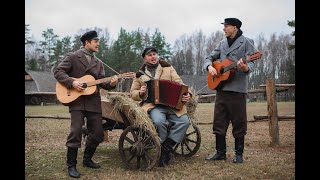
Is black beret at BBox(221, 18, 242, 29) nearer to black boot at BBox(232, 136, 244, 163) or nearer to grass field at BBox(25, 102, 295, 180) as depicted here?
black boot at BBox(232, 136, 244, 163)

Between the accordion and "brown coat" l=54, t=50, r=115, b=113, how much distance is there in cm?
61

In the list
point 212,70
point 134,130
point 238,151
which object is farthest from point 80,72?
point 238,151

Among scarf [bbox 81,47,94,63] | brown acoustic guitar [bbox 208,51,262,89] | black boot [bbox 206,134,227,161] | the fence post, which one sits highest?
scarf [bbox 81,47,94,63]

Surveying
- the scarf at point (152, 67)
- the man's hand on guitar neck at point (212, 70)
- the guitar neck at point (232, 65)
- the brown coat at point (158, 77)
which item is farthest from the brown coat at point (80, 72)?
the guitar neck at point (232, 65)

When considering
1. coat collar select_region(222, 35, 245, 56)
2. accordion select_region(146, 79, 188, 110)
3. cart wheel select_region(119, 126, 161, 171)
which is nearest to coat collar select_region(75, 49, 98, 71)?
accordion select_region(146, 79, 188, 110)

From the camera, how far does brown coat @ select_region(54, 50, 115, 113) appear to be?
4340mm

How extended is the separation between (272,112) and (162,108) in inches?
99.2

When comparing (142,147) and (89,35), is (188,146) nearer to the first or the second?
(142,147)

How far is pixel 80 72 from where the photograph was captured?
4496 millimetres

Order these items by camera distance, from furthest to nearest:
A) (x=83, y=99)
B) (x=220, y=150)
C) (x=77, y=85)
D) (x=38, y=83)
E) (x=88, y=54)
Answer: (x=38, y=83) < (x=220, y=150) < (x=88, y=54) < (x=83, y=99) < (x=77, y=85)
